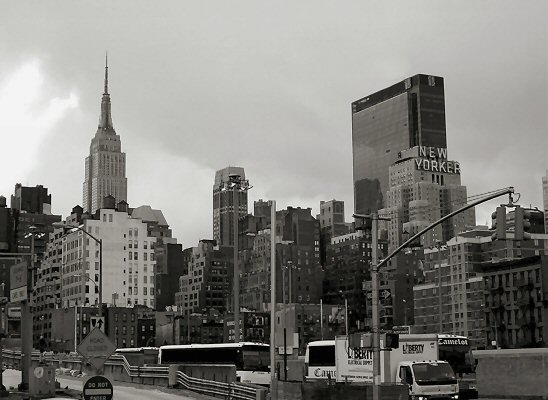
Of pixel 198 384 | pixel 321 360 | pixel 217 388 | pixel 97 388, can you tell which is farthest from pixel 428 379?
pixel 97 388

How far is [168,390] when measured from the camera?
192 feet

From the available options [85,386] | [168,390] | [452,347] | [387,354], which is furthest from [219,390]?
[85,386]

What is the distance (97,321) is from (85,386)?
72.6 ft

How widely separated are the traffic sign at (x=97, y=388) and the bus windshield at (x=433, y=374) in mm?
28809

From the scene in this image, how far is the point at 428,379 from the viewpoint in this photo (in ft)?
155

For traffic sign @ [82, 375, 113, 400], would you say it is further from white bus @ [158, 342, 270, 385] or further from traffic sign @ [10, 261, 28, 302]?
white bus @ [158, 342, 270, 385]

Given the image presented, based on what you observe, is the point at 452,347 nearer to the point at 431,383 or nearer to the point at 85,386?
the point at 431,383

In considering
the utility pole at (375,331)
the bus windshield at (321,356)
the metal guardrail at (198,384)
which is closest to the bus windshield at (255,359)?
the metal guardrail at (198,384)

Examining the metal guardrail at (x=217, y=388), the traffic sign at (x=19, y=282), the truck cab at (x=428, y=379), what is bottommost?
the metal guardrail at (x=217, y=388)

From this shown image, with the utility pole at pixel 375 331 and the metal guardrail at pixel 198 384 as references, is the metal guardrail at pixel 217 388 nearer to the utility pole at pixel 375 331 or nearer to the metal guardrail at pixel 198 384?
the metal guardrail at pixel 198 384

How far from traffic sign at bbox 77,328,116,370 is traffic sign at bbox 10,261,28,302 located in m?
16.0

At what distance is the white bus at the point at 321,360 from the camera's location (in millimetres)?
59094

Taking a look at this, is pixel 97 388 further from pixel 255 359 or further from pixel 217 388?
pixel 255 359

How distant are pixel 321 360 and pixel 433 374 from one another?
13640 mm
